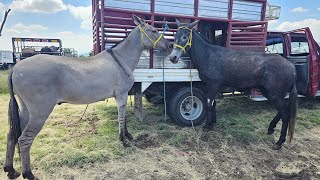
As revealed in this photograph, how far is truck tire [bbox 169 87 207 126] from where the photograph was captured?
196 inches

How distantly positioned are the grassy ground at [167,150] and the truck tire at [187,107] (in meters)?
0.23

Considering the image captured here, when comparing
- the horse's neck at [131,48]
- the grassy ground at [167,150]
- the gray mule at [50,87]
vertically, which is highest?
the horse's neck at [131,48]

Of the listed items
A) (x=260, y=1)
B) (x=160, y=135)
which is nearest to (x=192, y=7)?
(x=260, y=1)

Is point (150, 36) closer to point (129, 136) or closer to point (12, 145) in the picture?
point (129, 136)

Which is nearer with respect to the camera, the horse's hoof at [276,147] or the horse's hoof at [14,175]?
the horse's hoof at [14,175]

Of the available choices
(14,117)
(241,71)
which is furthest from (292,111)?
(14,117)

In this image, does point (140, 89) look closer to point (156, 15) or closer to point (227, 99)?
point (156, 15)

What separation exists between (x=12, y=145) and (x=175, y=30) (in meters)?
3.47

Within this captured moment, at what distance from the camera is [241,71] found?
184 inches

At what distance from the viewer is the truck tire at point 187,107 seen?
16.4 ft

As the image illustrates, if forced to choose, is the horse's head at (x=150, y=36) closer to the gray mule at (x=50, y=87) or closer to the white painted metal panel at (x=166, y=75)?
the gray mule at (x=50, y=87)

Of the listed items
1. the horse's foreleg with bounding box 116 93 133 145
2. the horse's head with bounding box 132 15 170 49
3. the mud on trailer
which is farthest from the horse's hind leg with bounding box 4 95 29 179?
the horse's head with bounding box 132 15 170 49

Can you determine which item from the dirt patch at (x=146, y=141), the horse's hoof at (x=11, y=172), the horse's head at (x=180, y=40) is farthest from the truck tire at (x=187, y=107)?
the horse's hoof at (x=11, y=172)

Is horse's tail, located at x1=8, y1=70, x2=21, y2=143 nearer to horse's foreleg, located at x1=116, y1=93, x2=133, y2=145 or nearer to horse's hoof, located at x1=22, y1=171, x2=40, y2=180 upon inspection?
horse's hoof, located at x1=22, y1=171, x2=40, y2=180
